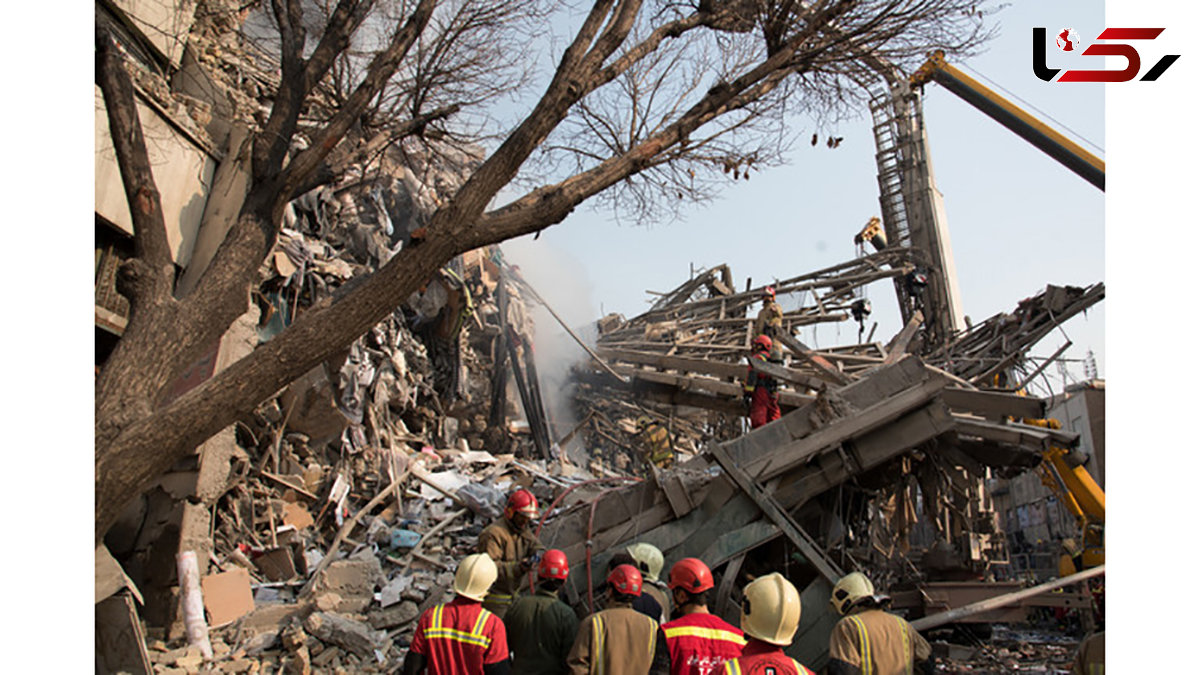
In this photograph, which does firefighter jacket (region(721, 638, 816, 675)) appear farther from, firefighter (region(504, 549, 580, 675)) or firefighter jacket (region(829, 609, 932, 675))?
firefighter (region(504, 549, 580, 675))

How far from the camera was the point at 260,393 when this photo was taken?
437 cm

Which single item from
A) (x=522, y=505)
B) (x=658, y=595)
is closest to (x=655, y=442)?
(x=522, y=505)

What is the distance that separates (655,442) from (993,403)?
7.48 metres

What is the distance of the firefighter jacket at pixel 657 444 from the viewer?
1314cm

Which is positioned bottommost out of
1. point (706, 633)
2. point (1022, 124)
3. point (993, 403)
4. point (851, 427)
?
point (706, 633)

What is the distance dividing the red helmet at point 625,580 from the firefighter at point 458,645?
2.24 ft

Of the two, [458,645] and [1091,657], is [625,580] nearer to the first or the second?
[458,645]

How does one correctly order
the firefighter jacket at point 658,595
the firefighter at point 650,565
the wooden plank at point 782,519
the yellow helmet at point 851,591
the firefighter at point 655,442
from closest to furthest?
1. the yellow helmet at point 851,591
2. the firefighter jacket at point 658,595
3. the firefighter at point 650,565
4. the wooden plank at point 782,519
5. the firefighter at point 655,442

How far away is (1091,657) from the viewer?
3.81 m

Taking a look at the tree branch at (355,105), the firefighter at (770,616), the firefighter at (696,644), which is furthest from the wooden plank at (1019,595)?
the tree branch at (355,105)

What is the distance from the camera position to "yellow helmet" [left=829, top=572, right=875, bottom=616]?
4160mm

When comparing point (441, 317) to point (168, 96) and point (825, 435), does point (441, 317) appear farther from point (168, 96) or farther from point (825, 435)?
point (825, 435)

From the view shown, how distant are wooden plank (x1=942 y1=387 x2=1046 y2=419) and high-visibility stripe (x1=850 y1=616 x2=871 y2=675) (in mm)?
3744

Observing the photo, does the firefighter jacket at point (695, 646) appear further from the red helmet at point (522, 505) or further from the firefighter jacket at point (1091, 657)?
the red helmet at point (522, 505)
